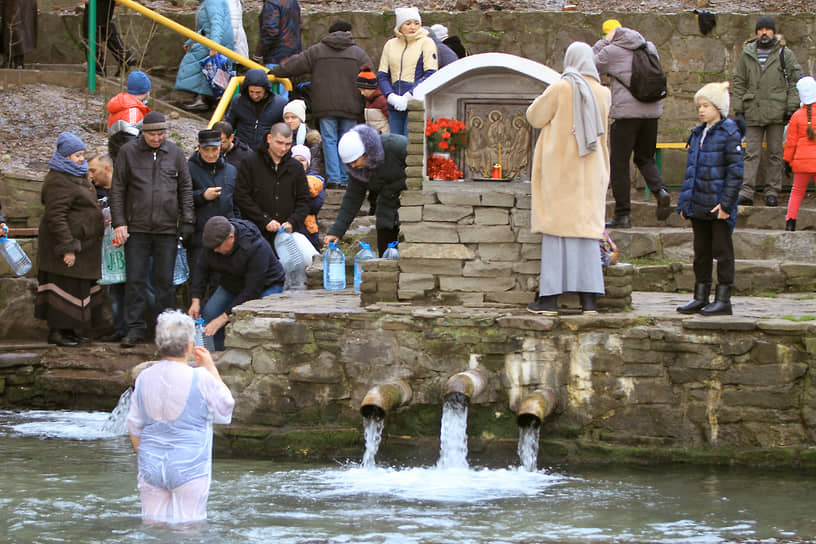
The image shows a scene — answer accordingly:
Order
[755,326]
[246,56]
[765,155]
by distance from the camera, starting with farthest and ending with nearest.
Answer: [246,56]
[765,155]
[755,326]

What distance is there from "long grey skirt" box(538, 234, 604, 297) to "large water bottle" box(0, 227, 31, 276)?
191 inches

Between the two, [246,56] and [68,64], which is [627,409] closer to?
[246,56]

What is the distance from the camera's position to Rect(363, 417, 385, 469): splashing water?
8.50 m

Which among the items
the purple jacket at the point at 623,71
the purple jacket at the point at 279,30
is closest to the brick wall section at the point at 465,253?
the purple jacket at the point at 623,71

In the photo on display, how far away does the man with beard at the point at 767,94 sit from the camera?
11945 mm

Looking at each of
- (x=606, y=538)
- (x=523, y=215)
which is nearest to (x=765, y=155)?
(x=523, y=215)

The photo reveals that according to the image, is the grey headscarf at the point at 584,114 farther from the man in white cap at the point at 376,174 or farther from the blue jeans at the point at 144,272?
the blue jeans at the point at 144,272

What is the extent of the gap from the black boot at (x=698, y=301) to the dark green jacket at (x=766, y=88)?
3939 mm

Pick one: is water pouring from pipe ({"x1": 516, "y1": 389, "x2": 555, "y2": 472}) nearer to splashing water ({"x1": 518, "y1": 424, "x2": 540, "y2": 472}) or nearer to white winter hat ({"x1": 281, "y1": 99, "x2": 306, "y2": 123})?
splashing water ({"x1": 518, "y1": 424, "x2": 540, "y2": 472})

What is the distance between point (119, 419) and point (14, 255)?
2.02 metres

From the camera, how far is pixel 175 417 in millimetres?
6020

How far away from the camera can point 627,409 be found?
332 inches

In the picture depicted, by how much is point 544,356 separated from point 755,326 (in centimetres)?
151

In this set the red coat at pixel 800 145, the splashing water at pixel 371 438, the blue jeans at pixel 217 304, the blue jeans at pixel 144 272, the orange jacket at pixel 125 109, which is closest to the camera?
the splashing water at pixel 371 438
